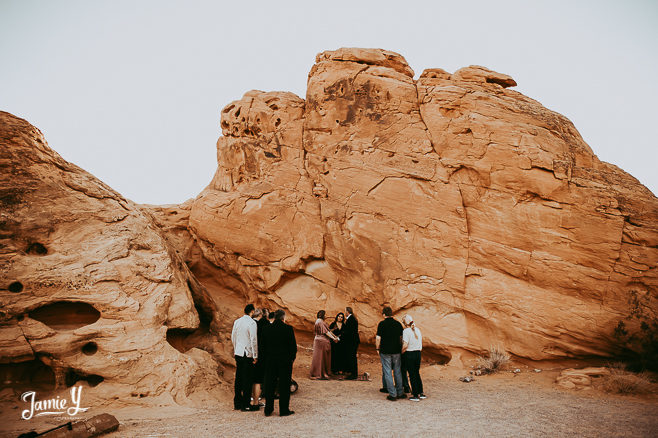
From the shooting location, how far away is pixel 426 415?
7.95 meters

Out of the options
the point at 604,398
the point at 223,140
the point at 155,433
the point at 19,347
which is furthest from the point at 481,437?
the point at 223,140

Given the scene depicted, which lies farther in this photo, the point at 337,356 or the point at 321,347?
the point at 337,356

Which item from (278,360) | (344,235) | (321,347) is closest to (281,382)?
(278,360)

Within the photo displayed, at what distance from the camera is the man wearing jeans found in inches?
366

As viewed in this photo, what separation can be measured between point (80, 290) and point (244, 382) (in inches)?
178

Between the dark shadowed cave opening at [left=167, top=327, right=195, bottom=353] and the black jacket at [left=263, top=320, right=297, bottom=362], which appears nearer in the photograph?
the black jacket at [left=263, top=320, right=297, bottom=362]

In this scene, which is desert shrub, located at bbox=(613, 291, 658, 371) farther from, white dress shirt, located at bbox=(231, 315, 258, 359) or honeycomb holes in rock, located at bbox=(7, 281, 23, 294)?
honeycomb holes in rock, located at bbox=(7, 281, 23, 294)

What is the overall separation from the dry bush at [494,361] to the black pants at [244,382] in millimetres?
6711

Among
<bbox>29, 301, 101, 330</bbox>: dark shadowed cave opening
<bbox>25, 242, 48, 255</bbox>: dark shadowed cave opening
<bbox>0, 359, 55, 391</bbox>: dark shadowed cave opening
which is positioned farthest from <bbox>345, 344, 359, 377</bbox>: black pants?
<bbox>25, 242, 48, 255</bbox>: dark shadowed cave opening

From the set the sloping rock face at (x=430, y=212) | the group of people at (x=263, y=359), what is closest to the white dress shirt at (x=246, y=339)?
the group of people at (x=263, y=359)

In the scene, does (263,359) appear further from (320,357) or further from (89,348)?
(89,348)

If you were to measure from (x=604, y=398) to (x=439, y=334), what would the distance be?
4.43 metres

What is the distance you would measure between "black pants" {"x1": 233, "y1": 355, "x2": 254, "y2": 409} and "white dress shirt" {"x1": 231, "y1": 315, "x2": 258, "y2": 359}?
13 centimetres

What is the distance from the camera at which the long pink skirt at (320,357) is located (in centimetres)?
1169
